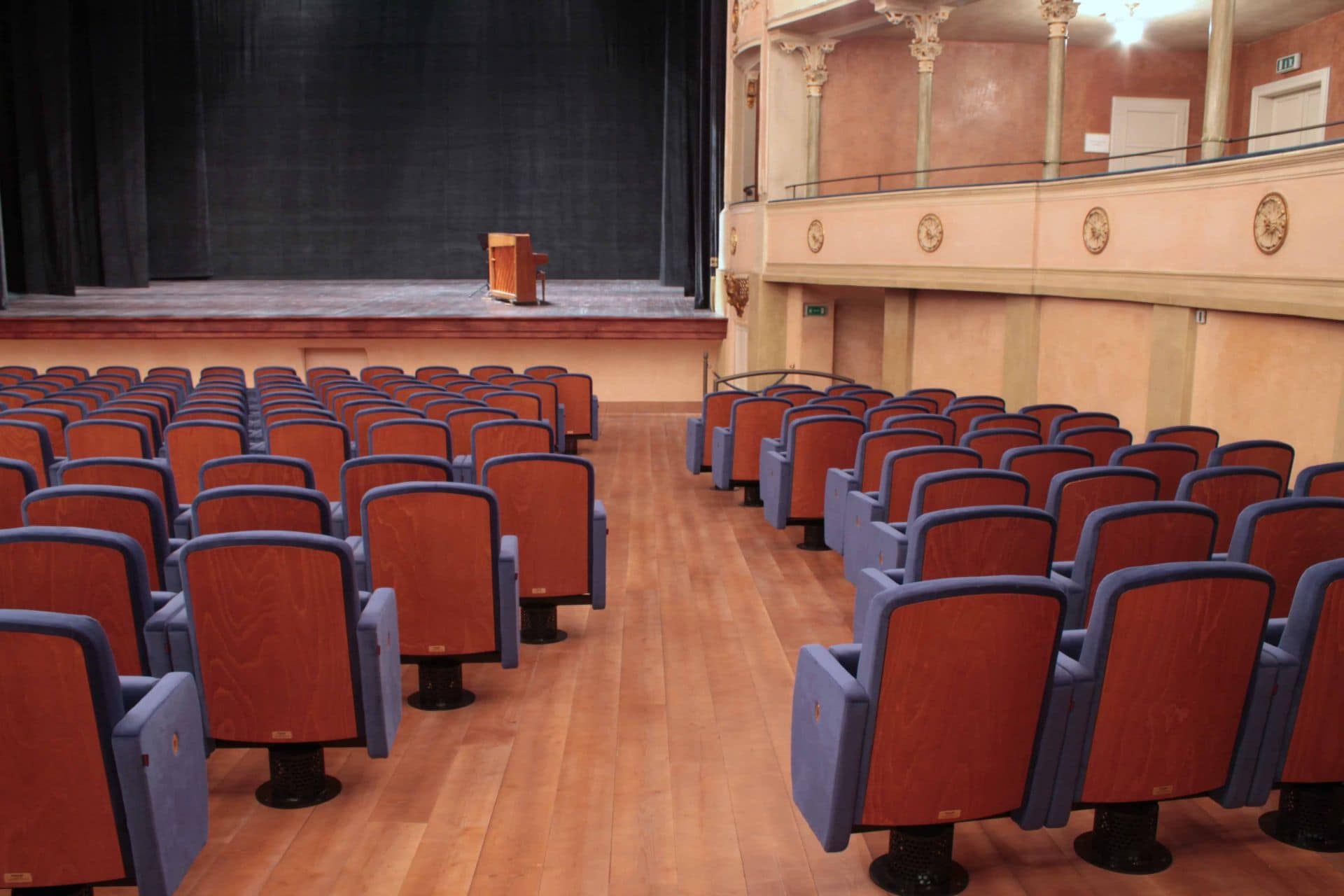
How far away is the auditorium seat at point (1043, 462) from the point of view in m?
5.57

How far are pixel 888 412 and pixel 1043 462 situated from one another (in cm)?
223

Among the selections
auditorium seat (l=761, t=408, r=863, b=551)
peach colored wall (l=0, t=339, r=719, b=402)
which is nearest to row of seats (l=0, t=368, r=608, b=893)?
auditorium seat (l=761, t=408, r=863, b=551)

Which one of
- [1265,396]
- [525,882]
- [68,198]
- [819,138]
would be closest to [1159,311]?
[1265,396]

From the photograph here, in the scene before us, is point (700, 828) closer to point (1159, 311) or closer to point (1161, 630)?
point (1161, 630)

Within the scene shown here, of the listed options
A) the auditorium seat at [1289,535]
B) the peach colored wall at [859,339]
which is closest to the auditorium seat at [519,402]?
the auditorium seat at [1289,535]

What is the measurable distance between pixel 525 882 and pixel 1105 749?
1.58 metres

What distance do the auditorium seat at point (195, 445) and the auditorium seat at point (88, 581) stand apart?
10.3ft

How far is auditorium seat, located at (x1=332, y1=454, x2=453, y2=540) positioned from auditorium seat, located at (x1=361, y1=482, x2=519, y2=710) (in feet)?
1.90

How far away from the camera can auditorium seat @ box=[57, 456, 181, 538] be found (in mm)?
4902

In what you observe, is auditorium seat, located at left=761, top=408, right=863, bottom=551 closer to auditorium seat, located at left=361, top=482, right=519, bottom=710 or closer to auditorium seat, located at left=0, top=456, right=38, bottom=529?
auditorium seat, located at left=361, top=482, right=519, bottom=710

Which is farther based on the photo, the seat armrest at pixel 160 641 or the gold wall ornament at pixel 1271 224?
the gold wall ornament at pixel 1271 224

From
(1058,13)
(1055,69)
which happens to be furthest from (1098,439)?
(1058,13)

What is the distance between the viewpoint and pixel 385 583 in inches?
164

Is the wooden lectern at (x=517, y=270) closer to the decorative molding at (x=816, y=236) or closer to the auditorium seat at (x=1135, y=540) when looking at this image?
the decorative molding at (x=816, y=236)
